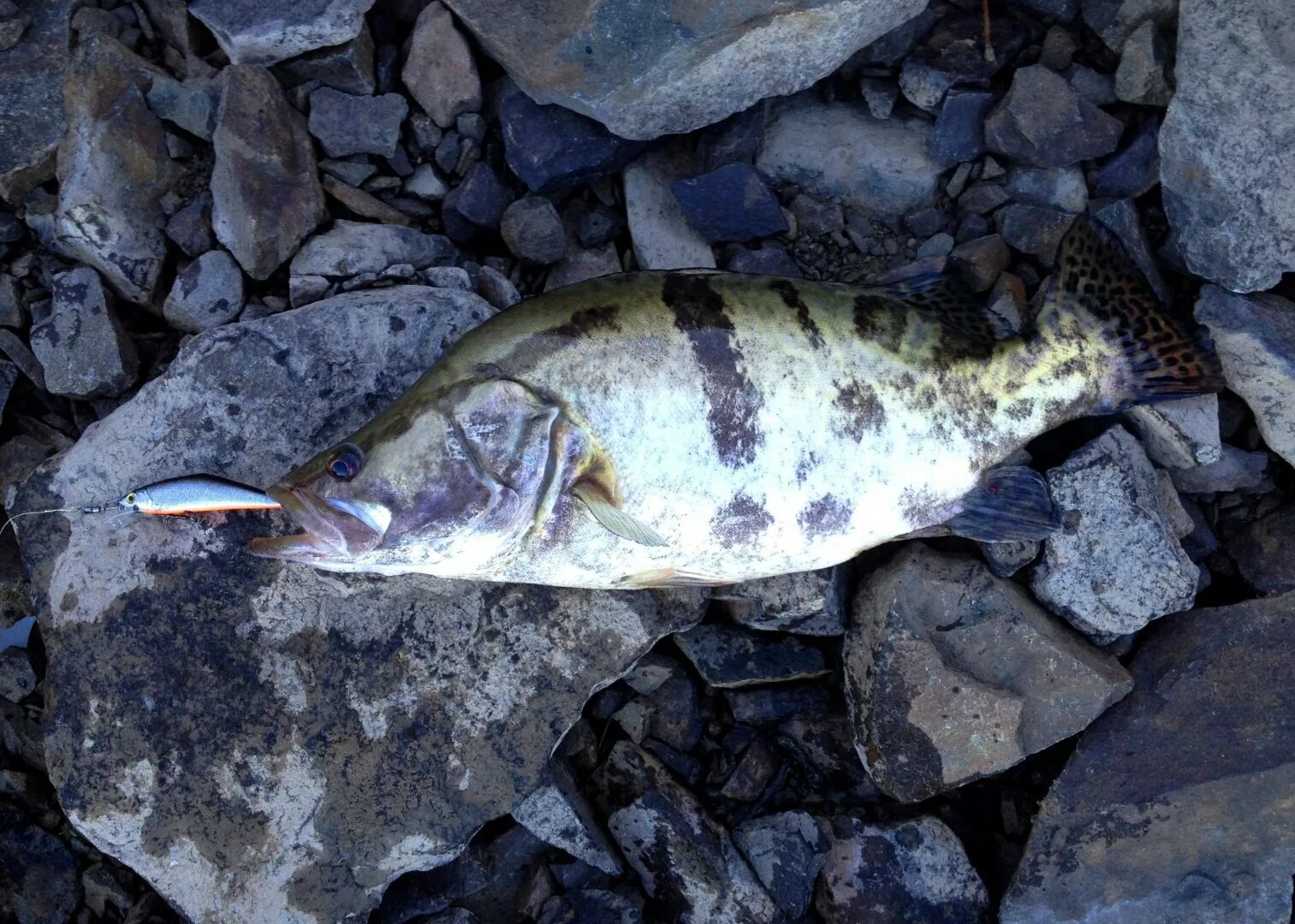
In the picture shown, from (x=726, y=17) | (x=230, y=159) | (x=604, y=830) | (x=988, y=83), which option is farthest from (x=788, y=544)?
(x=230, y=159)

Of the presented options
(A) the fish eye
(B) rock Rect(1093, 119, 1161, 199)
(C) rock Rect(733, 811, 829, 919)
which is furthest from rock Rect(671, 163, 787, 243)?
(C) rock Rect(733, 811, 829, 919)

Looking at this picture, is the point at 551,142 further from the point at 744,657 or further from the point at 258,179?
the point at 744,657

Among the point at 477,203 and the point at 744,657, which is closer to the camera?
the point at 744,657

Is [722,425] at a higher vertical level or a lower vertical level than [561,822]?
higher

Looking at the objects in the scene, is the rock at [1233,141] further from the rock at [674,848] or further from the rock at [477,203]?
the rock at [674,848]

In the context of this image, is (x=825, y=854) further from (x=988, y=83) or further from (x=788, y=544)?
(x=988, y=83)

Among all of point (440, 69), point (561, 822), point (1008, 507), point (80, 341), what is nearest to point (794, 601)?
point (1008, 507)
